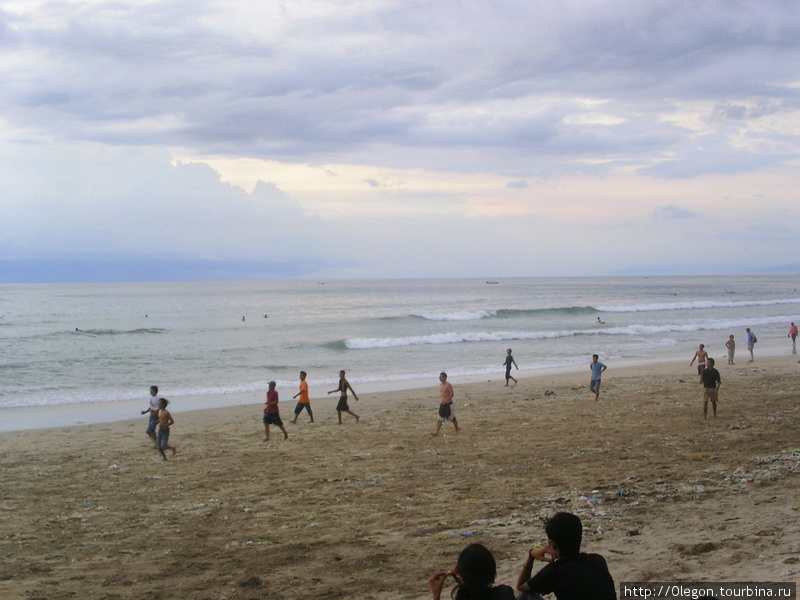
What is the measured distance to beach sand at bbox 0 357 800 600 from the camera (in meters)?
6.70

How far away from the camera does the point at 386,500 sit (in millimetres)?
9547

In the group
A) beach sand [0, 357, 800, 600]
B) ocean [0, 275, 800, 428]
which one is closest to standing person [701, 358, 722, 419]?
beach sand [0, 357, 800, 600]

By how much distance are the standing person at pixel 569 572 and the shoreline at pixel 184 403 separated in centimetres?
1761

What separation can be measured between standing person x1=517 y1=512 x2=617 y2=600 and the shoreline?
1761cm

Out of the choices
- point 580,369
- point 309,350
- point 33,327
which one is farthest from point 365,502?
point 33,327

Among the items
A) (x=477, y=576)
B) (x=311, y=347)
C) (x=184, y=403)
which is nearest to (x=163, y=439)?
(x=184, y=403)

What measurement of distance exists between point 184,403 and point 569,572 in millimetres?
20687

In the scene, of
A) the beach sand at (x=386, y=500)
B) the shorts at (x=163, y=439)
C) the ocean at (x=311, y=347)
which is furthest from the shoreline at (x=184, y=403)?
the shorts at (x=163, y=439)

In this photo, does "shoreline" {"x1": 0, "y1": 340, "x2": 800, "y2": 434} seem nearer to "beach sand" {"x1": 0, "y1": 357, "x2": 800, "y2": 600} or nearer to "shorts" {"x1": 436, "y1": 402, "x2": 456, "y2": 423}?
"beach sand" {"x1": 0, "y1": 357, "x2": 800, "y2": 600}

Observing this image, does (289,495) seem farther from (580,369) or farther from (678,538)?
(580,369)

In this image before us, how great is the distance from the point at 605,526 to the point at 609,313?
65.0 meters

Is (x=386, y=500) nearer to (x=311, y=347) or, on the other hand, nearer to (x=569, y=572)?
(x=569, y=572)

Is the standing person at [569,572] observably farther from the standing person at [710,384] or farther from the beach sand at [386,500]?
the standing person at [710,384]

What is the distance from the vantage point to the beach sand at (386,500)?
6.70 m
